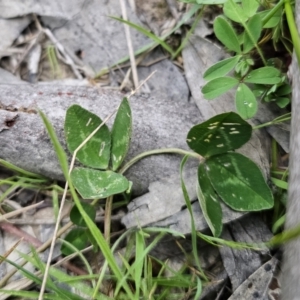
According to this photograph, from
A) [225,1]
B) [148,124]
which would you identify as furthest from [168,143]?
[225,1]

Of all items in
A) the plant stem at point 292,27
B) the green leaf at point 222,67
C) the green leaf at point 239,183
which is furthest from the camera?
the green leaf at point 222,67

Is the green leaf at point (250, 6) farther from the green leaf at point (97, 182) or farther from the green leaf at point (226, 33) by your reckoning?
the green leaf at point (97, 182)

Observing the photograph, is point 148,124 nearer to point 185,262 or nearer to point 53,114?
point 53,114

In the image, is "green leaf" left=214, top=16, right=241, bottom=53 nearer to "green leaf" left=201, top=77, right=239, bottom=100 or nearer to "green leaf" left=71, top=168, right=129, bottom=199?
"green leaf" left=201, top=77, right=239, bottom=100

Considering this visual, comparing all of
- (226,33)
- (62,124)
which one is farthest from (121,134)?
(226,33)

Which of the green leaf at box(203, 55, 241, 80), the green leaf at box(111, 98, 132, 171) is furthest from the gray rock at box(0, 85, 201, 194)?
the green leaf at box(203, 55, 241, 80)

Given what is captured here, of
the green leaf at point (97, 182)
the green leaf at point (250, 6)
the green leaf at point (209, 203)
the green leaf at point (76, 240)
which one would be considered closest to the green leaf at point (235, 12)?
the green leaf at point (250, 6)

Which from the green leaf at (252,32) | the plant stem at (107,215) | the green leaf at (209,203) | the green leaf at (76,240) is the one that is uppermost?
the green leaf at (252,32)
